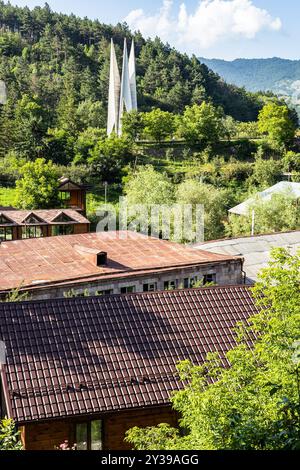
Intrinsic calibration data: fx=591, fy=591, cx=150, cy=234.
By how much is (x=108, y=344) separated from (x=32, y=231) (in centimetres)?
2464

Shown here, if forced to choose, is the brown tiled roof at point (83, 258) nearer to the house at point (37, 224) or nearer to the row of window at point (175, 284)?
the row of window at point (175, 284)

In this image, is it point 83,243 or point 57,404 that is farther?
point 83,243

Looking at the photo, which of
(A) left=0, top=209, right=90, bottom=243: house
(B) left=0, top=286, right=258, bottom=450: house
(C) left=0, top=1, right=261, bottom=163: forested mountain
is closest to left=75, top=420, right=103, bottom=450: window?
(B) left=0, top=286, right=258, bottom=450: house

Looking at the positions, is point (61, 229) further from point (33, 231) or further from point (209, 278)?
point (209, 278)

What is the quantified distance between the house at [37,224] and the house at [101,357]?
22.4m

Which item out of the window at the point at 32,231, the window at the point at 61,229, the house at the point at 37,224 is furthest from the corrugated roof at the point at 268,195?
the window at the point at 32,231

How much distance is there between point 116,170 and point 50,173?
1311cm

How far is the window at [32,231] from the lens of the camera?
119 feet

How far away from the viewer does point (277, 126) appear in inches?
2805

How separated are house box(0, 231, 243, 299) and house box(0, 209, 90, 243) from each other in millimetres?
8728
